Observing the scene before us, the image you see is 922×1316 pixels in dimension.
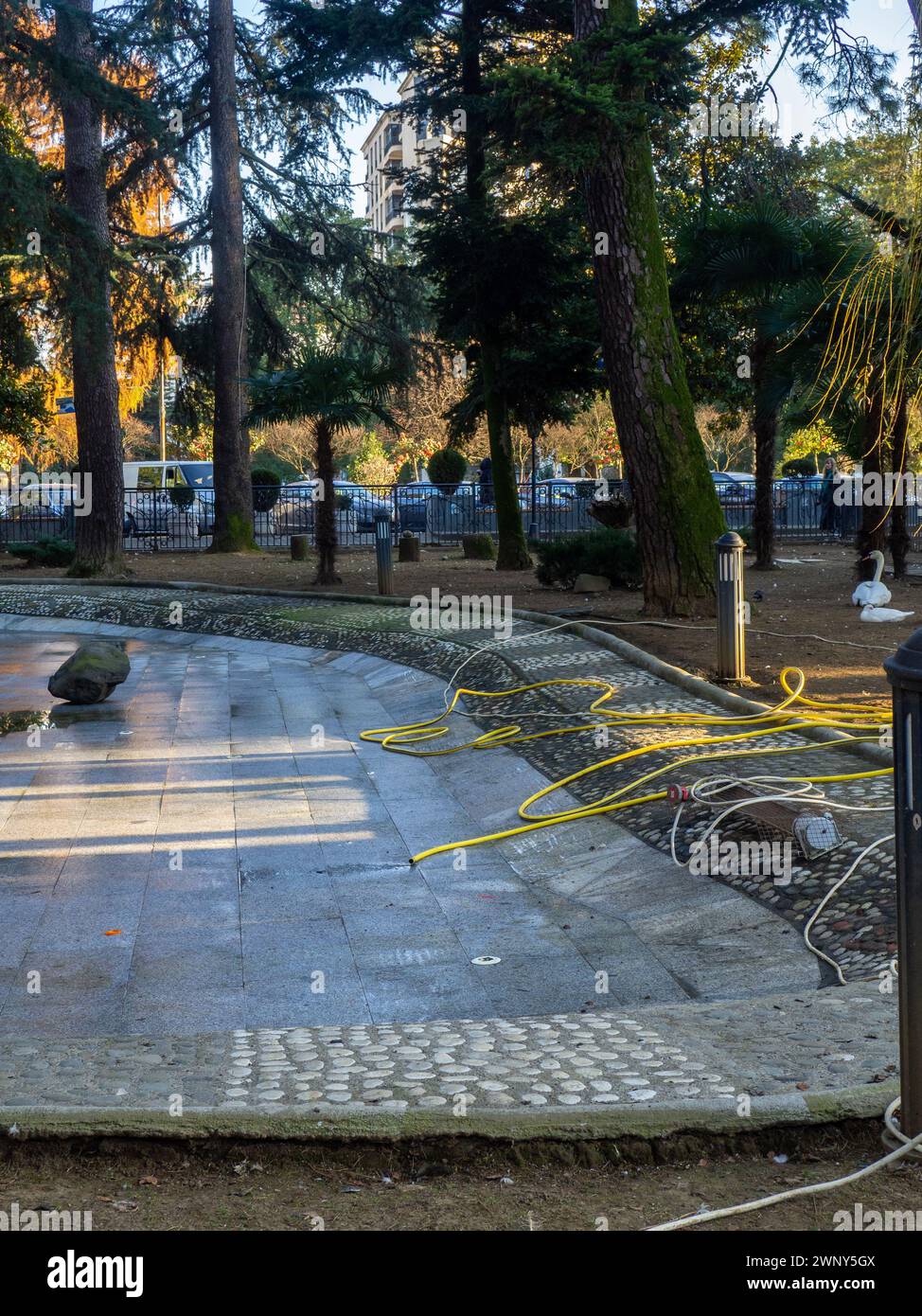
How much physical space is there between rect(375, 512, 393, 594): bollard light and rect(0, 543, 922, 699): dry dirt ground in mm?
340

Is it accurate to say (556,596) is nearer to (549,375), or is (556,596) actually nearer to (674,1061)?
(549,375)

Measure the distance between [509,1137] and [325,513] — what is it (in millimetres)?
17133

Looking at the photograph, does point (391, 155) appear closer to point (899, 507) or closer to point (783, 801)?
point (899, 507)

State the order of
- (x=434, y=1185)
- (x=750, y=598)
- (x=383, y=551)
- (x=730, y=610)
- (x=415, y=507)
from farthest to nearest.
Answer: (x=415, y=507)
(x=383, y=551)
(x=750, y=598)
(x=730, y=610)
(x=434, y=1185)

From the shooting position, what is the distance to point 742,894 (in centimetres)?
628

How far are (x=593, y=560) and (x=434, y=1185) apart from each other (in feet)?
47.4

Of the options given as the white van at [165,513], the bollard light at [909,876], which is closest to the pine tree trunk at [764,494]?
the white van at [165,513]

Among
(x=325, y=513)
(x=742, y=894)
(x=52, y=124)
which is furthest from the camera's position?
(x=52, y=124)

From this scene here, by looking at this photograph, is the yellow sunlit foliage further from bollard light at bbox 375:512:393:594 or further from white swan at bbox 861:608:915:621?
white swan at bbox 861:608:915:621

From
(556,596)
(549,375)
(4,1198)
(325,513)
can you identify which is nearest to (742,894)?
(4,1198)

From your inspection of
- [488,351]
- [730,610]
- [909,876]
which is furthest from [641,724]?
[488,351]

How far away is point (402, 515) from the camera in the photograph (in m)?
31.8

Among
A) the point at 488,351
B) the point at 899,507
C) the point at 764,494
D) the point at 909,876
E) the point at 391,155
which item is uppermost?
the point at 391,155

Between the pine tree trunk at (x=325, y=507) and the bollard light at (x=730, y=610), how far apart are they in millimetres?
10195
